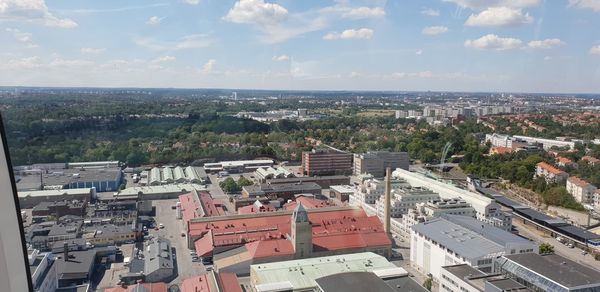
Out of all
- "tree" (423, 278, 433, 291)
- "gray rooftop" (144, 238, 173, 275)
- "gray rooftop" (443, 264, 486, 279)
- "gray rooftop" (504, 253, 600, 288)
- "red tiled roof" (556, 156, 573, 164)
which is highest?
"gray rooftop" (504, 253, 600, 288)

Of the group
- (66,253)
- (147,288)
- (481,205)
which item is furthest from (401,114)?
(147,288)

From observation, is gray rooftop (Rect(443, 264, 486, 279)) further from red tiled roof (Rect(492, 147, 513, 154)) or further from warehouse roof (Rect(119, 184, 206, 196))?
red tiled roof (Rect(492, 147, 513, 154))

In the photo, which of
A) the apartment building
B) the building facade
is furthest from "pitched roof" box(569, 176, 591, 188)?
the building facade

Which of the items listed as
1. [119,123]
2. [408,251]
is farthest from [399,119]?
[408,251]

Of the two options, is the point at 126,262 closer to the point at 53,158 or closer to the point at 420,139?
the point at 53,158

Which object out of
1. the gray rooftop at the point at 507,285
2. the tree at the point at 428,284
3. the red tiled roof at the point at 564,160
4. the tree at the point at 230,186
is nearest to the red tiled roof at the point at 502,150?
the red tiled roof at the point at 564,160

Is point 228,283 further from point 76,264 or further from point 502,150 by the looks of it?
point 502,150

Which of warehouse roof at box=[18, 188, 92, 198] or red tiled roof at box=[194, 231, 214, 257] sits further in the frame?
warehouse roof at box=[18, 188, 92, 198]
